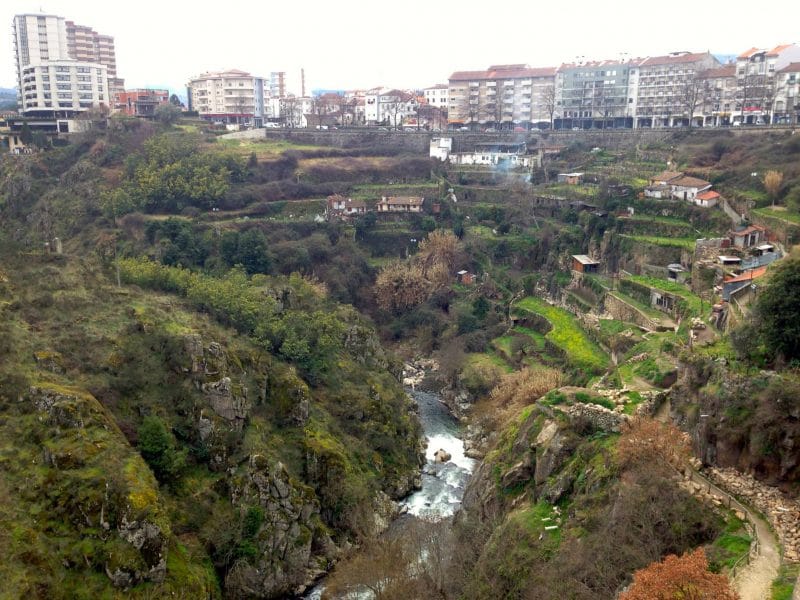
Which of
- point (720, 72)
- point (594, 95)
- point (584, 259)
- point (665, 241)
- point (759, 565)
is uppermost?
point (720, 72)

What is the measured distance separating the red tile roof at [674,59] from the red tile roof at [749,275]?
38.6m

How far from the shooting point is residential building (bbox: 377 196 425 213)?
60.9 m

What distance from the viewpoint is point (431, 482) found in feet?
112

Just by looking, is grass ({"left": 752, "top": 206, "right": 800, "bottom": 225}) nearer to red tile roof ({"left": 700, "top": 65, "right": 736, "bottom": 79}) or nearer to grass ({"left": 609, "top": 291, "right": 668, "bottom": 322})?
grass ({"left": 609, "top": 291, "right": 668, "bottom": 322})

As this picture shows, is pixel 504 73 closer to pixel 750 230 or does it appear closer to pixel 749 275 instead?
pixel 750 230

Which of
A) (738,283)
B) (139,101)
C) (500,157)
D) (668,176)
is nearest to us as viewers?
(738,283)

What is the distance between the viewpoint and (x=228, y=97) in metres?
79.4

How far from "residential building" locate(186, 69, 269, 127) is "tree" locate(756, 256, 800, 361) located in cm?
6628

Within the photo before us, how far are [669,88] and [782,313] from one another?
51.2 m

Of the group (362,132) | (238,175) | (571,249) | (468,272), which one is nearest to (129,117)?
(238,175)

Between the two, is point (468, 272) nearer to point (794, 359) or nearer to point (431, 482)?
point (431, 482)

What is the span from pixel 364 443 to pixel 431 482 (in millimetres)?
3543

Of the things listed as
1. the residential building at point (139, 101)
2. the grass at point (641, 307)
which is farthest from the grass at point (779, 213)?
the residential building at point (139, 101)

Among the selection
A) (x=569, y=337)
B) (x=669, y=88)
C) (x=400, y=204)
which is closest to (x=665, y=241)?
(x=569, y=337)
